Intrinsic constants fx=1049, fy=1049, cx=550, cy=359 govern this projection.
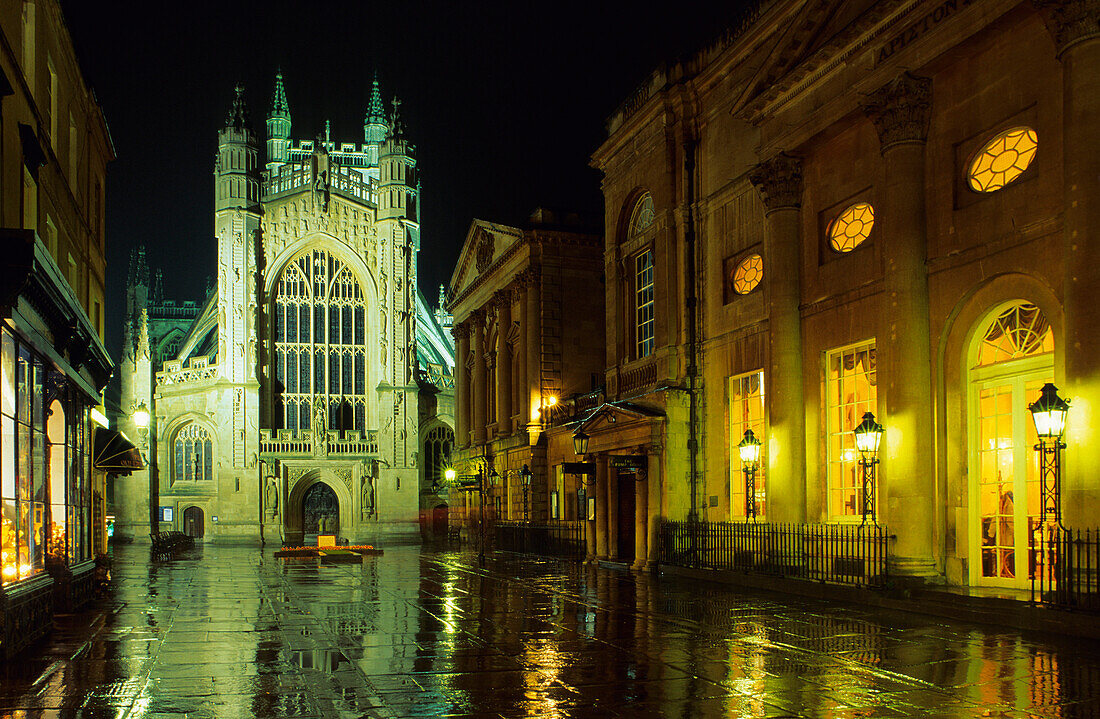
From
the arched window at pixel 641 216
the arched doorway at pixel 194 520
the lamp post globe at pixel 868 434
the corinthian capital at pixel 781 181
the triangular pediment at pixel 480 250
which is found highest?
the triangular pediment at pixel 480 250

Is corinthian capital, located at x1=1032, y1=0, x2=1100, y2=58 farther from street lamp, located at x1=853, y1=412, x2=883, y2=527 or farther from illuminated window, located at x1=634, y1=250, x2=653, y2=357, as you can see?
illuminated window, located at x1=634, y1=250, x2=653, y2=357

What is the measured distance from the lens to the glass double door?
15.5 meters

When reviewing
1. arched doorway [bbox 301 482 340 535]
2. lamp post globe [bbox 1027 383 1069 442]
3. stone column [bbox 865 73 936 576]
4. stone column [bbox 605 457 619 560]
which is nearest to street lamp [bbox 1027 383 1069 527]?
lamp post globe [bbox 1027 383 1069 442]

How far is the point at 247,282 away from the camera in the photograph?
59.5 metres

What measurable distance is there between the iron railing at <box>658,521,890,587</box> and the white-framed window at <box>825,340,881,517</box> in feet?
2.24

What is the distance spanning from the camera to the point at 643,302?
29.3m

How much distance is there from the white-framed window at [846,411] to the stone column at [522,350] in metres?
20.3

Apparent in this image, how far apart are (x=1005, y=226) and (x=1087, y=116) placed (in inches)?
95.3

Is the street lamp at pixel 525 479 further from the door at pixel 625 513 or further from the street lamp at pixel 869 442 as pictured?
the street lamp at pixel 869 442

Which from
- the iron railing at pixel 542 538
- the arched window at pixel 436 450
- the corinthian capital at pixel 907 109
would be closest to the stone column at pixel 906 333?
the corinthian capital at pixel 907 109

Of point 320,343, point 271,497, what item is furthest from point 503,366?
point 320,343

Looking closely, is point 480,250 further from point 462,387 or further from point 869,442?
point 869,442

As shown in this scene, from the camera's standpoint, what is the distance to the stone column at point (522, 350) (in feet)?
133

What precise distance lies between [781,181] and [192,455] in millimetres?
46077
